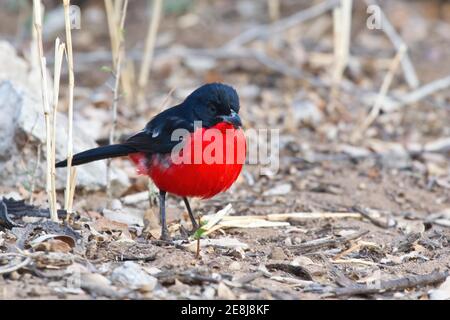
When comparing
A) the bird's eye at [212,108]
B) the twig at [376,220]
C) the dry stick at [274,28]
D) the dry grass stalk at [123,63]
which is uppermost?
the dry stick at [274,28]

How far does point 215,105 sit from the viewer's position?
5012 mm

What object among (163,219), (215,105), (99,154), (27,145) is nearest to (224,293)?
(163,219)

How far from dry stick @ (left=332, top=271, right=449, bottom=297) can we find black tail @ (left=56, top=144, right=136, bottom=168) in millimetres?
1853

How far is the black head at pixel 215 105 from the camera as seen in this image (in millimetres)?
4977

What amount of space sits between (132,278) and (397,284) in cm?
133

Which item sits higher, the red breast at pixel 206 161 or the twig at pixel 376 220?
the red breast at pixel 206 161

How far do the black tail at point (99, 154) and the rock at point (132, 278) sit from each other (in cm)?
128

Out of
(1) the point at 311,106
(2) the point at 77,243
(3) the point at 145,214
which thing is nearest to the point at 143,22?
(1) the point at 311,106

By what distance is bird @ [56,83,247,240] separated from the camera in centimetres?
490

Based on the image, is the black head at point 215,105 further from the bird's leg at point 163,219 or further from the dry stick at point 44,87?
the dry stick at point 44,87

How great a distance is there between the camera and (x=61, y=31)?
10.5 meters

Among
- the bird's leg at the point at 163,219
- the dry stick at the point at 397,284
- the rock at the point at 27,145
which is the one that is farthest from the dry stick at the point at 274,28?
the dry stick at the point at 397,284

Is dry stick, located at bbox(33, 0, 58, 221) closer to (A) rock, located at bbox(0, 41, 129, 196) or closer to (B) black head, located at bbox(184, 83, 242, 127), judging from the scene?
(B) black head, located at bbox(184, 83, 242, 127)
